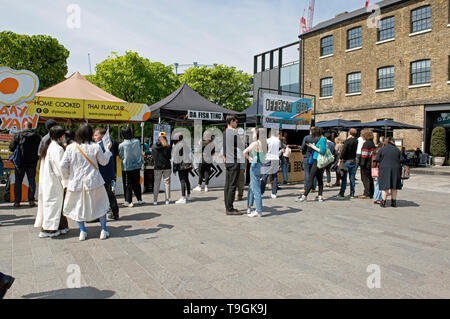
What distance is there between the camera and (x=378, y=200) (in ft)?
26.1

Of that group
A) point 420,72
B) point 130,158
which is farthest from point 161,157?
point 420,72

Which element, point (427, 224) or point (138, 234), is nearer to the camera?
point (138, 234)

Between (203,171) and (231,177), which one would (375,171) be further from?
(203,171)

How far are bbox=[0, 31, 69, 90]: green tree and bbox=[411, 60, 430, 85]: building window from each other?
26.9m

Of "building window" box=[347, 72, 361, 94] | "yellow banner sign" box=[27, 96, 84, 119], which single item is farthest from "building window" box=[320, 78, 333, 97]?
"yellow banner sign" box=[27, 96, 84, 119]

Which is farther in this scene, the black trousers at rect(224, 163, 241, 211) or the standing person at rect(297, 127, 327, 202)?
the standing person at rect(297, 127, 327, 202)

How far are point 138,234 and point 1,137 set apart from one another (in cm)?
1078

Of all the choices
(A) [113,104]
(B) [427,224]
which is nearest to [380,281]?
(B) [427,224]

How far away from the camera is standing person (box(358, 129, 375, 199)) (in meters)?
8.42

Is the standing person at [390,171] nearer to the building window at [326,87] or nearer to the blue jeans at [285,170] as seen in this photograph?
the blue jeans at [285,170]

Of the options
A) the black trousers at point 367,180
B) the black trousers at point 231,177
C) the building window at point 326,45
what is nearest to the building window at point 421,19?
the building window at point 326,45

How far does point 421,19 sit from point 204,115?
720 inches

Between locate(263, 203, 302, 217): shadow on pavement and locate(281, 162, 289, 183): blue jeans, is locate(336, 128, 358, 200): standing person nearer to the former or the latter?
locate(263, 203, 302, 217): shadow on pavement

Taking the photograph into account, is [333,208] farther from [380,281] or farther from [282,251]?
[380,281]
